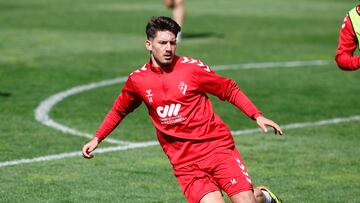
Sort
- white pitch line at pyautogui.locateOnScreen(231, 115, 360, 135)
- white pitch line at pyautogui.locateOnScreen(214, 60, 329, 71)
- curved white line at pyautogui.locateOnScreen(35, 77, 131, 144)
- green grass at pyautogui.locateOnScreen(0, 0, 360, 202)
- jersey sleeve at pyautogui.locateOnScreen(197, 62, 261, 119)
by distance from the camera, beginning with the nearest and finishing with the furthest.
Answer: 1. jersey sleeve at pyautogui.locateOnScreen(197, 62, 261, 119)
2. green grass at pyautogui.locateOnScreen(0, 0, 360, 202)
3. curved white line at pyautogui.locateOnScreen(35, 77, 131, 144)
4. white pitch line at pyautogui.locateOnScreen(231, 115, 360, 135)
5. white pitch line at pyautogui.locateOnScreen(214, 60, 329, 71)

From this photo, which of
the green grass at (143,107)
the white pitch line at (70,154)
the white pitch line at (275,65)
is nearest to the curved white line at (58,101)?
the green grass at (143,107)

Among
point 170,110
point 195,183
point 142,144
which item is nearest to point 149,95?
point 170,110

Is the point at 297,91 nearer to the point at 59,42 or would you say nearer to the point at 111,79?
the point at 111,79

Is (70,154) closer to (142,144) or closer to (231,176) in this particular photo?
(142,144)

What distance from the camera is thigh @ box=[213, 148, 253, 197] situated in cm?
795

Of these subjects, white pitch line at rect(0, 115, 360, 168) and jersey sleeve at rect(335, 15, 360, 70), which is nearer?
jersey sleeve at rect(335, 15, 360, 70)

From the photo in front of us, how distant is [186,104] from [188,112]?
71mm

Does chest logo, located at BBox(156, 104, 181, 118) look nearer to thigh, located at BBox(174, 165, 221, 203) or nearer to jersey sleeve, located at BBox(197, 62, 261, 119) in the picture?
jersey sleeve, located at BBox(197, 62, 261, 119)

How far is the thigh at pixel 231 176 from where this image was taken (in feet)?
26.1

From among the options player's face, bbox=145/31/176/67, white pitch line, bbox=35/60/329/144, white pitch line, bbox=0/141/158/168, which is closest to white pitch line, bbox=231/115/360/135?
white pitch line, bbox=0/141/158/168

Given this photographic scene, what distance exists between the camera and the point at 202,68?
823 cm

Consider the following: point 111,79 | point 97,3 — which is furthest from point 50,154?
point 97,3

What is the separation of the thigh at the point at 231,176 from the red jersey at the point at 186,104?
132mm

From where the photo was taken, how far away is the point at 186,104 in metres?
8.18
